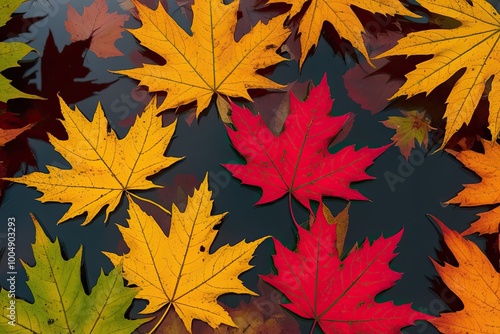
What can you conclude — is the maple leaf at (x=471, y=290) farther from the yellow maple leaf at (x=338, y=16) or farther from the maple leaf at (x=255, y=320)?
the yellow maple leaf at (x=338, y=16)

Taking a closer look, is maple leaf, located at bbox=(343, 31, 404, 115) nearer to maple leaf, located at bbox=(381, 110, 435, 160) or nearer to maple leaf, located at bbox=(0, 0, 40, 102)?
maple leaf, located at bbox=(381, 110, 435, 160)

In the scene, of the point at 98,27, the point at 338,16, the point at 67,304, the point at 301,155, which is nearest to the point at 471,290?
the point at 301,155

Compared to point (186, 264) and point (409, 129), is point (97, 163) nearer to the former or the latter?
point (186, 264)

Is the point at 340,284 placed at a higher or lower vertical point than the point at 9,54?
lower

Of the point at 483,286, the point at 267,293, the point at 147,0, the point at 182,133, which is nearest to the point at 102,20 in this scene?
the point at 147,0

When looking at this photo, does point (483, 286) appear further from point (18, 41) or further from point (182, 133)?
point (18, 41)

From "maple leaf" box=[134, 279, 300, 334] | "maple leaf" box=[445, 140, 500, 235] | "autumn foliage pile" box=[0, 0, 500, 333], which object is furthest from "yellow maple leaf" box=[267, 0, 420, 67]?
"maple leaf" box=[134, 279, 300, 334]
